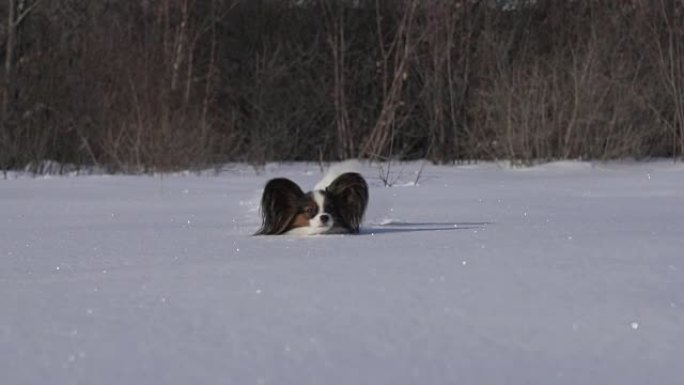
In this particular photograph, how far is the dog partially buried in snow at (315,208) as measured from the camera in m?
7.63

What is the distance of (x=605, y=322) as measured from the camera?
399 centimetres

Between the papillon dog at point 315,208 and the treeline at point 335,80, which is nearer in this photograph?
the papillon dog at point 315,208

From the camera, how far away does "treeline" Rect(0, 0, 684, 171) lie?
18031mm

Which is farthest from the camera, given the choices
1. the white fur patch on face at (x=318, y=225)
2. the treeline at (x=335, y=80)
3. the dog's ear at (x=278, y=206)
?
the treeline at (x=335, y=80)

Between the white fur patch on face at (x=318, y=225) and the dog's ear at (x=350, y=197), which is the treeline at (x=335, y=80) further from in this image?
the white fur patch on face at (x=318, y=225)

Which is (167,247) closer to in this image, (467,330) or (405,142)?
(467,330)

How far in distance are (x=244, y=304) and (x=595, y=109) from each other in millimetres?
14308

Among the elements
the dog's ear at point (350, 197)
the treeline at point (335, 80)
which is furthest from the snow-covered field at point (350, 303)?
the treeline at point (335, 80)

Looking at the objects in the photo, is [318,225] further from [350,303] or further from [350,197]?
[350,303]

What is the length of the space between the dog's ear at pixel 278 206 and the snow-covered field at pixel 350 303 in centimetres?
26

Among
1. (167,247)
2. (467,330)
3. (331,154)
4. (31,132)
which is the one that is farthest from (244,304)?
(331,154)

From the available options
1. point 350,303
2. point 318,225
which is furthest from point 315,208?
point 350,303

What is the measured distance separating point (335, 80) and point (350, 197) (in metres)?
14.8

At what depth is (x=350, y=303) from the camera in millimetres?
4270
